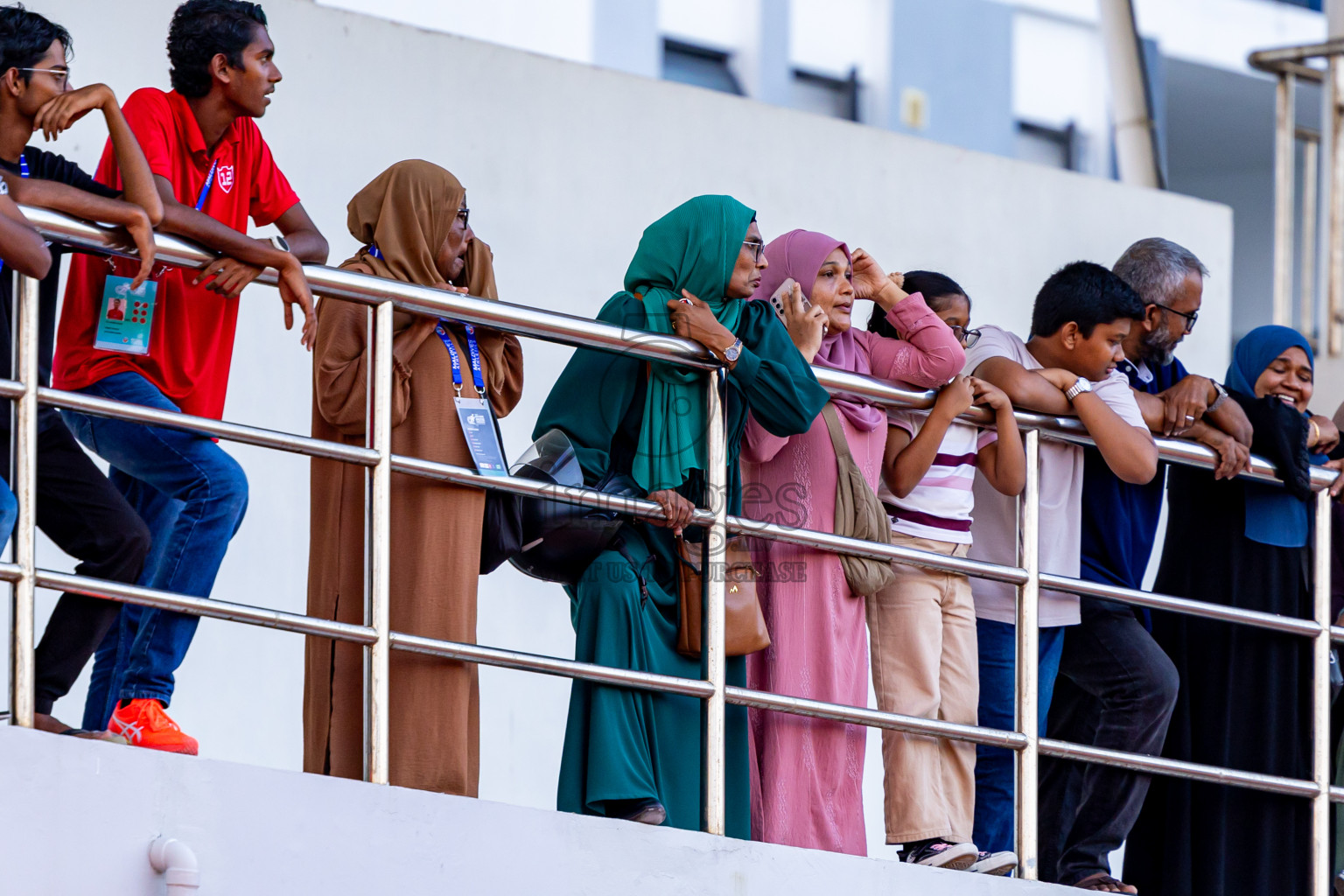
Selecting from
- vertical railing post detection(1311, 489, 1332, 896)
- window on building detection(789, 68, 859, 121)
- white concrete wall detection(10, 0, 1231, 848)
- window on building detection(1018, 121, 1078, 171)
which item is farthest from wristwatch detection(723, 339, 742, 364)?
→ window on building detection(1018, 121, 1078, 171)

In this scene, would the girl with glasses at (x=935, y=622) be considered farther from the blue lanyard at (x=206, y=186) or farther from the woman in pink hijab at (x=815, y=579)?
the blue lanyard at (x=206, y=186)

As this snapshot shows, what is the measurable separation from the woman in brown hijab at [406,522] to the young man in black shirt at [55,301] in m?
0.42

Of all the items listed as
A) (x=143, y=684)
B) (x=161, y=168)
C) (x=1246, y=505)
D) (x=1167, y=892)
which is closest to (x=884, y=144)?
(x=1246, y=505)

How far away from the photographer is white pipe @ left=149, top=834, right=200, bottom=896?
284 centimetres

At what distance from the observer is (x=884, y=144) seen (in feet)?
22.7

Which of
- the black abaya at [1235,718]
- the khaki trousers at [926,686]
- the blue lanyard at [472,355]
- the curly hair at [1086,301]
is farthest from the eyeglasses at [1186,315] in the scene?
the blue lanyard at [472,355]

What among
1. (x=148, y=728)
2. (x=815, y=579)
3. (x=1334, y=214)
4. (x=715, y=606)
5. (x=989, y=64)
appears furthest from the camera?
(x=989, y=64)

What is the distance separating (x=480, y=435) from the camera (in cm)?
354

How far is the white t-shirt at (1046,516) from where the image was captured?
4.21 meters

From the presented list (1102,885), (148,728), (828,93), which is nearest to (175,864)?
(148,728)

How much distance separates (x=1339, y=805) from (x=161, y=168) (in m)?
3.27

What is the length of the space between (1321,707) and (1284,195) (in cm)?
319

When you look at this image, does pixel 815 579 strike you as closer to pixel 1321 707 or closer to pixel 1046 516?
pixel 1046 516

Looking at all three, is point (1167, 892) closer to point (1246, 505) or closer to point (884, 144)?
point (1246, 505)
